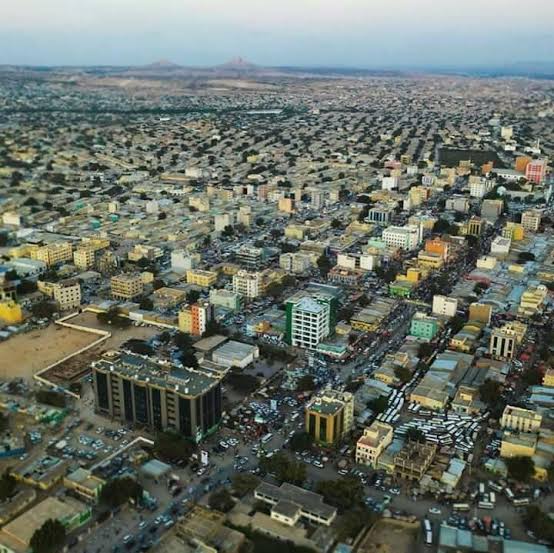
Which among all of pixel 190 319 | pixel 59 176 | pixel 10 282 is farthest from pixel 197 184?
pixel 190 319

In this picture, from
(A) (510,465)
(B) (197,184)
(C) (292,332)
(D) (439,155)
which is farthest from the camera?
(D) (439,155)

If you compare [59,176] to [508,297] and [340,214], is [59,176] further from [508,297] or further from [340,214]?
[508,297]

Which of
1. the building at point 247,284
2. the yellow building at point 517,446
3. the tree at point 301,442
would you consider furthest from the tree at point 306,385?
the building at point 247,284

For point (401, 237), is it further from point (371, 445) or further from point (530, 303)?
point (371, 445)

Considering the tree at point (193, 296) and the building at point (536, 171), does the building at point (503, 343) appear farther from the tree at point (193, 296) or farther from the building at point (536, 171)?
the building at point (536, 171)

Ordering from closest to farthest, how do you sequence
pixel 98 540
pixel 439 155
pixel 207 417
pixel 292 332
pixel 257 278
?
1. pixel 98 540
2. pixel 207 417
3. pixel 292 332
4. pixel 257 278
5. pixel 439 155

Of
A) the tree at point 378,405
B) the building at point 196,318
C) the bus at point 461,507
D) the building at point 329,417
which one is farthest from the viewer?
the building at point 196,318

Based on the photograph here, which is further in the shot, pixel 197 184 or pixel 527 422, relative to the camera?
pixel 197 184
